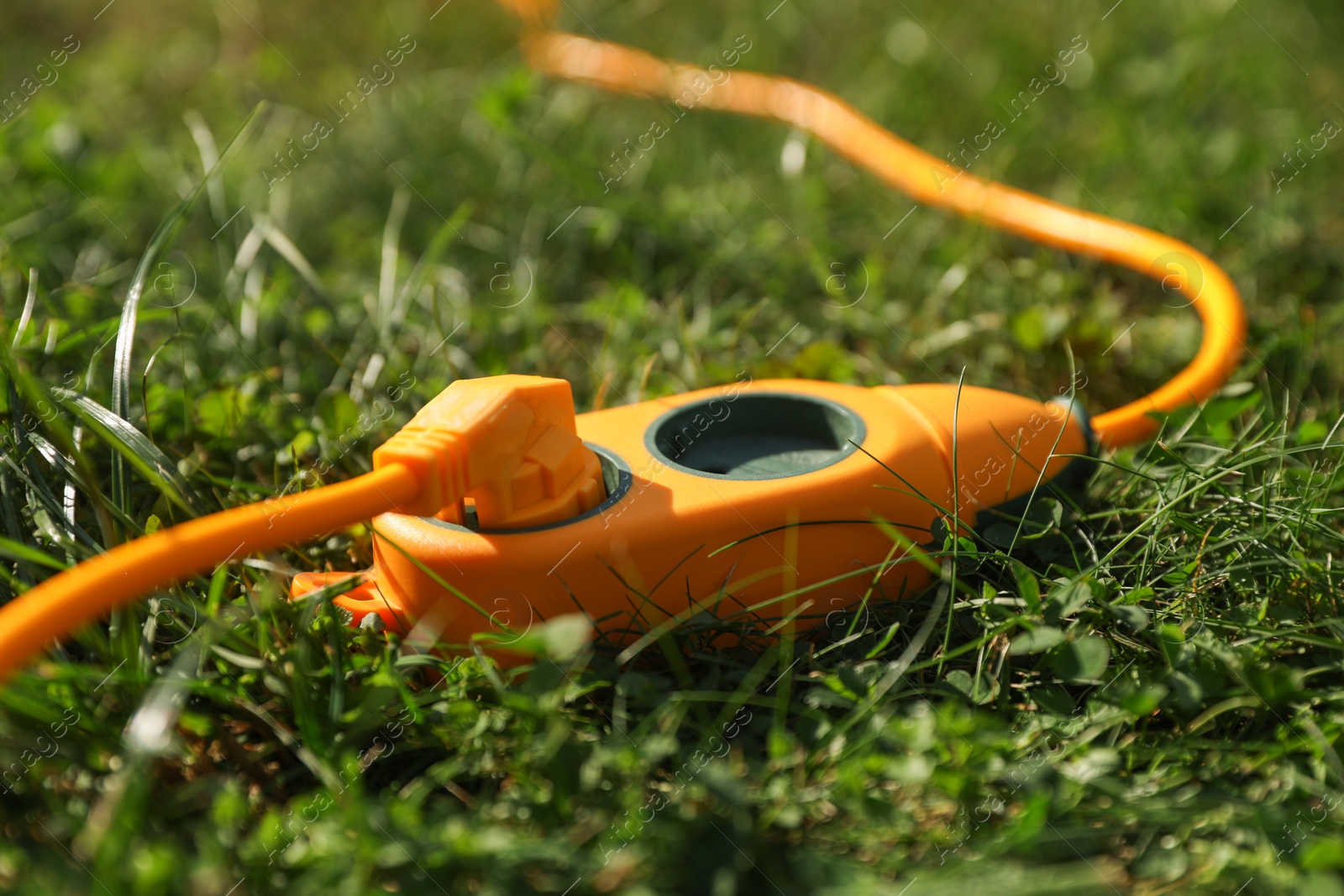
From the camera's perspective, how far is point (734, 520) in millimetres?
1186

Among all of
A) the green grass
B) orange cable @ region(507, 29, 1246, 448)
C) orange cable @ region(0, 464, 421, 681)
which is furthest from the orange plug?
orange cable @ region(507, 29, 1246, 448)

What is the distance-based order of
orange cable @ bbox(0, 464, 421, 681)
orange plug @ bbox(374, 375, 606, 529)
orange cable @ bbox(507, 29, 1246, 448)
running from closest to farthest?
orange cable @ bbox(0, 464, 421, 681), orange plug @ bbox(374, 375, 606, 529), orange cable @ bbox(507, 29, 1246, 448)

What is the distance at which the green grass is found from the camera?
0.95 m

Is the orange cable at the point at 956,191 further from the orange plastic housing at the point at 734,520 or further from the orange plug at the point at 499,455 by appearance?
the orange plug at the point at 499,455

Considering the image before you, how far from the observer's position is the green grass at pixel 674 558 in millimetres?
947

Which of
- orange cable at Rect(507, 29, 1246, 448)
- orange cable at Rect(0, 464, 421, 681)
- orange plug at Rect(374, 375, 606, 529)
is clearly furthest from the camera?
orange cable at Rect(507, 29, 1246, 448)

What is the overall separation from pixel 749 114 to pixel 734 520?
1.96 meters

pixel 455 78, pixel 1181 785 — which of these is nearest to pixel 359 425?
pixel 1181 785

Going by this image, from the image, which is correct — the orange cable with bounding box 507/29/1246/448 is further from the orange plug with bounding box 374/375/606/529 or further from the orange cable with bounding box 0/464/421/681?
the orange cable with bounding box 0/464/421/681

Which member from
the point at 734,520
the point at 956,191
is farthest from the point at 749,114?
the point at 734,520

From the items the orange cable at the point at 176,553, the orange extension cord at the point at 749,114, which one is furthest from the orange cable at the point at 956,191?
the orange cable at the point at 176,553

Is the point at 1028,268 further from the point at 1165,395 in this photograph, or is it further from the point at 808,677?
the point at 808,677

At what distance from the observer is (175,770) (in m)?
1.06

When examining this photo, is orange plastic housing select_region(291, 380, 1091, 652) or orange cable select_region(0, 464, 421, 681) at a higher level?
orange cable select_region(0, 464, 421, 681)
